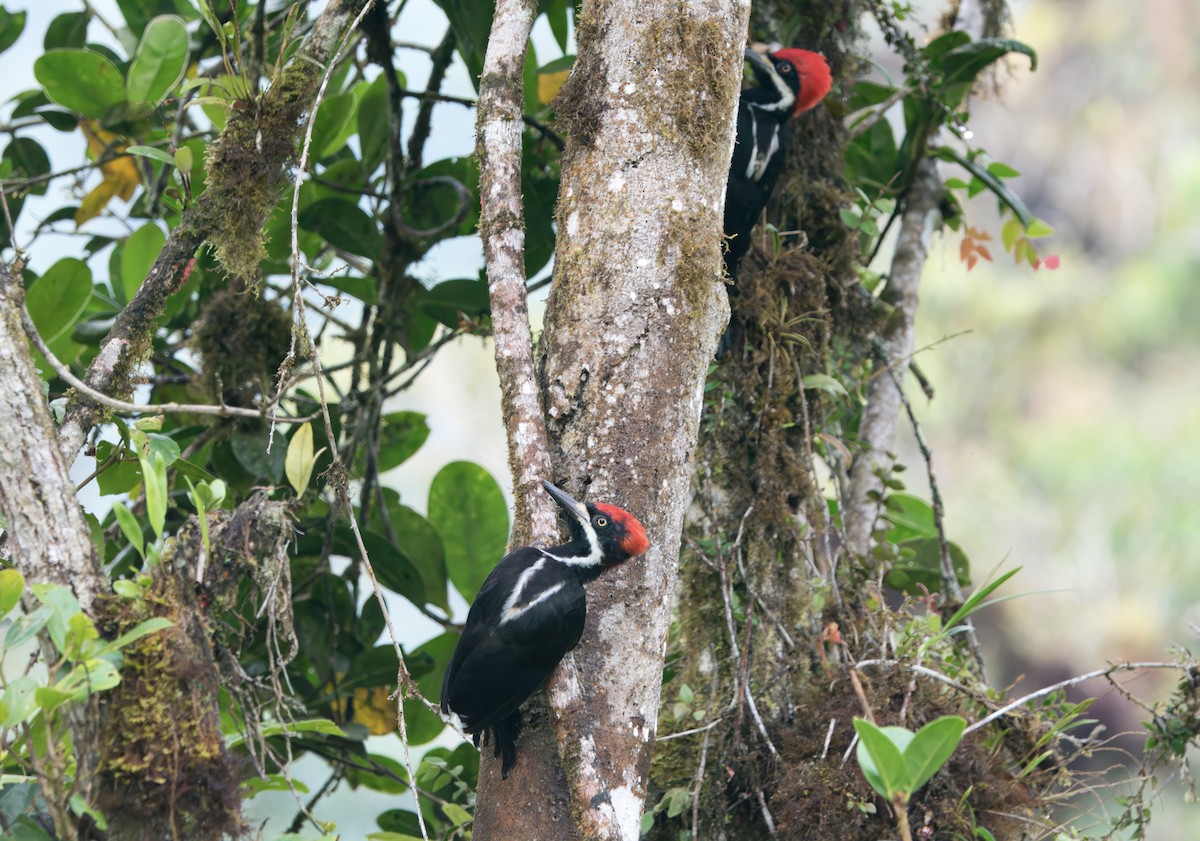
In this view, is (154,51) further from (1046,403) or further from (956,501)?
(1046,403)

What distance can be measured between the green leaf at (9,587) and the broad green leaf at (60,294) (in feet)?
5.44

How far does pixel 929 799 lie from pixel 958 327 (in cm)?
1364

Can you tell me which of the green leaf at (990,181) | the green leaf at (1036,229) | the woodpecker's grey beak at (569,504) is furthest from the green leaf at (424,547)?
the green leaf at (1036,229)

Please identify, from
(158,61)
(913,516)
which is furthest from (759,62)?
(158,61)

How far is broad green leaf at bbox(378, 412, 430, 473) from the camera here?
3.93m

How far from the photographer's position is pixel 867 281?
3943 mm

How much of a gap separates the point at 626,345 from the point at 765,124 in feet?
5.71

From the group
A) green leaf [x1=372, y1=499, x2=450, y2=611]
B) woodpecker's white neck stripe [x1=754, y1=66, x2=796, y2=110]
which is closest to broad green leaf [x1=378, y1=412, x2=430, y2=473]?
green leaf [x1=372, y1=499, x2=450, y2=611]

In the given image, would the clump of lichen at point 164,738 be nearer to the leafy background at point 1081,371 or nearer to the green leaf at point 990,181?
the green leaf at point 990,181

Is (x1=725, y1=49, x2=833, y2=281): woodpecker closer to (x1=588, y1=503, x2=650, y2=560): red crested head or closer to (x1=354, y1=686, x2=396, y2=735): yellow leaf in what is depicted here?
(x1=588, y1=503, x2=650, y2=560): red crested head

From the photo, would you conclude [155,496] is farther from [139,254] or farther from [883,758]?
[139,254]

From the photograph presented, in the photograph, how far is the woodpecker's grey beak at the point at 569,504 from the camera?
6.89 feet

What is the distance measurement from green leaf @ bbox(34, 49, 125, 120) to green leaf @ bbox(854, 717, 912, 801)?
2.62 metres

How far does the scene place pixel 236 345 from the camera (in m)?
3.47
